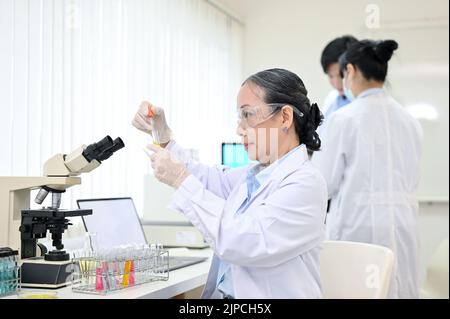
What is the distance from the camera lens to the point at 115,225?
2.09 meters

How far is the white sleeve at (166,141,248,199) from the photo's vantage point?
1.79m

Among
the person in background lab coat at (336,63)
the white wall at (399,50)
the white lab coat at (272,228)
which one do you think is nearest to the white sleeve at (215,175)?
the white lab coat at (272,228)

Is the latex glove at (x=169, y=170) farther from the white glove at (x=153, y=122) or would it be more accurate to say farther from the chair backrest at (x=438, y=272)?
the chair backrest at (x=438, y=272)

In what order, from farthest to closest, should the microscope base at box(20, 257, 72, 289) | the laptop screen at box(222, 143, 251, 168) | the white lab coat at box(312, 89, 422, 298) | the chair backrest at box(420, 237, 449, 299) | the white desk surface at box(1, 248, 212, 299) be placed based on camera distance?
the chair backrest at box(420, 237, 449, 299) → the laptop screen at box(222, 143, 251, 168) → the white lab coat at box(312, 89, 422, 298) → the microscope base at box(20, 257, 72, 289) → the white desk surface at box(1, 248, 212, 299)

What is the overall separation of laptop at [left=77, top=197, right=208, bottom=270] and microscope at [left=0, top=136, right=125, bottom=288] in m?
0.24

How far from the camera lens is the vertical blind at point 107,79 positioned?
2.30m

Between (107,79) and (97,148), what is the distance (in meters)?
1.24

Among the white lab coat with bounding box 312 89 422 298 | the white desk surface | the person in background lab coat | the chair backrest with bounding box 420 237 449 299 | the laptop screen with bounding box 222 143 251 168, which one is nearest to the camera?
the white desk surface

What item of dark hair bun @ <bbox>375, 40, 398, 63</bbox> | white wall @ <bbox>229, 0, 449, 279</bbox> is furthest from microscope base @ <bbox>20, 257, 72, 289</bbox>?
white wall @ <bbox>229, 0, 449, 279</bbox>

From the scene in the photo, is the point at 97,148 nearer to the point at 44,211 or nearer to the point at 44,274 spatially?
the point at 44,211

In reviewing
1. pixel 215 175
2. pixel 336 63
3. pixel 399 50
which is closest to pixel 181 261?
pixel 215 175

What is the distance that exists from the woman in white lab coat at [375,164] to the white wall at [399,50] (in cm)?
152

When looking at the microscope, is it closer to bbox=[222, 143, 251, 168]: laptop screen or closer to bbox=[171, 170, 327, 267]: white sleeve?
bbox=[171, 170, 327, 267]: white sleeve
